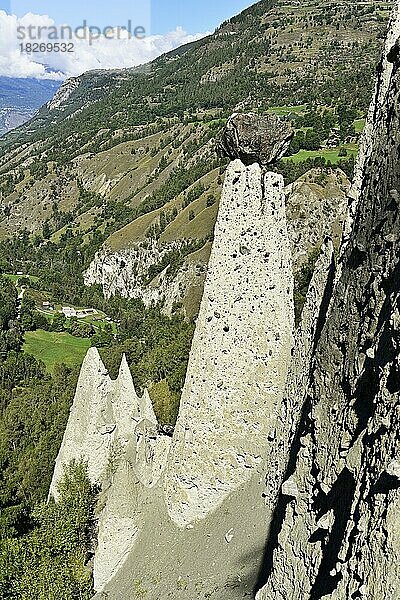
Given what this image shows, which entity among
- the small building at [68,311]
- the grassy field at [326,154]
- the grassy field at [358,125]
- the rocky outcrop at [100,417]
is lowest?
the rocky outcrop at [100,417]

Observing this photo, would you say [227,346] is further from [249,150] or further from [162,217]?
[162,217]

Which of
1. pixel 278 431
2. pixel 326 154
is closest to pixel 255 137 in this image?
pixel 278 431

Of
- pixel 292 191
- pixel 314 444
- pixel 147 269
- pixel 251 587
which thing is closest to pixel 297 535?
pixel 314 444

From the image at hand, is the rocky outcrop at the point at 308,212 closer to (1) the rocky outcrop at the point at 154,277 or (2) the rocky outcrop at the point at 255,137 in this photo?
(1) the rocky outcrop at the point at 154,277

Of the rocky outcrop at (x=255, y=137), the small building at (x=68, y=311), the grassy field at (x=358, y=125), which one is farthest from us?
the small building at (x=68, y=311)

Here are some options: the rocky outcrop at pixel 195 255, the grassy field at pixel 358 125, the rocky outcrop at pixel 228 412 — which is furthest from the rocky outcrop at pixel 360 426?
the grassy field at pixel 358 125

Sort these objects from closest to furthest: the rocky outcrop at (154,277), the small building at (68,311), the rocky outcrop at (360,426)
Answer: the rocky outcrop at (360,426)
the rocky outcrop at (154,277)
the small building at (68,311)

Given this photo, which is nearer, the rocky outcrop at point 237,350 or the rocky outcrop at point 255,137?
the rocky outcrop at point 255,137

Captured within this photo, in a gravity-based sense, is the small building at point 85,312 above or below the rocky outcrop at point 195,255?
below
